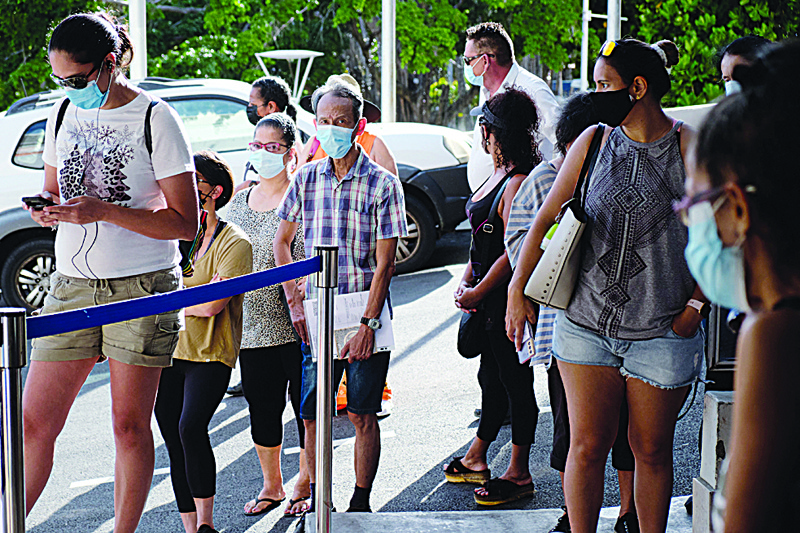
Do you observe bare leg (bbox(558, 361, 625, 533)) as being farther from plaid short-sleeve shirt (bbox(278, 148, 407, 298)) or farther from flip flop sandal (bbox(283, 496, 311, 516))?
flip flop sandal (bbox(283, 496, 311, 516))

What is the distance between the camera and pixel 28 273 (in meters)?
8.11

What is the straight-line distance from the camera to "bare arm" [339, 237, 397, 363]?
3.84 meters

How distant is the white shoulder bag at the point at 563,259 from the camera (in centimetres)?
301

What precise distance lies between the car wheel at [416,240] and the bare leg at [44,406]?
612 centimetres

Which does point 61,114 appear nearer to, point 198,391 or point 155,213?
point 155,213

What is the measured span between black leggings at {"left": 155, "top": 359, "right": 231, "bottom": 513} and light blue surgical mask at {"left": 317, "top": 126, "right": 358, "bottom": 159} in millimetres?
1025

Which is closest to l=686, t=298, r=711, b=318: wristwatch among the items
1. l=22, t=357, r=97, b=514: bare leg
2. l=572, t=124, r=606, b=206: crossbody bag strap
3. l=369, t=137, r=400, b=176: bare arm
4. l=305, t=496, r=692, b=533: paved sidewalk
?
l=572, t=124, r=606, b=206: crossbody bag strap

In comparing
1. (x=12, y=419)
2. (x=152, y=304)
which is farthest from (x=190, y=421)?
(x=12, y=419)

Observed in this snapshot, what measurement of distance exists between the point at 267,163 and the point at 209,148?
4.15m

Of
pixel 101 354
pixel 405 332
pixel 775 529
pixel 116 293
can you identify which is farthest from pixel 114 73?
pixel 405 332

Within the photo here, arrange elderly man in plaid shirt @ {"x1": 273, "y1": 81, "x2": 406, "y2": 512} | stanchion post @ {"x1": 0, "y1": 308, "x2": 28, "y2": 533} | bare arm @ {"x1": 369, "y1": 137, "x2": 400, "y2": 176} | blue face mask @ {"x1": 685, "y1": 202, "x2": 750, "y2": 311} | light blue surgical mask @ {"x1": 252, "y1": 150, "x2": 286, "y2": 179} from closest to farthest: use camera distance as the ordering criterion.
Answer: blue face mask @ {"x1": 685, "y1": 202, "x2": 750, "y2": 311} < stanchion post @ {"x1": 0, "y1": 308, "x2": 28, "y2": 533} < elderly man in plaid shirt @ {"x1": 273, "y1": 81, "x2": 406, "y2": 512} < light blue surgical mask @ {"x1": 252, "y1": 150, "x2": 286, "y2": 179} < bare arm @ {"x1": 369, "y1": 137, "x2": 400, "y2": 176}

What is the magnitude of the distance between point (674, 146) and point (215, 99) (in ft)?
21.2

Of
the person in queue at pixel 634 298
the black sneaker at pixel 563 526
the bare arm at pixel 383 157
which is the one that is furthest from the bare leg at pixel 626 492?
the bare arm at pixel 383 157

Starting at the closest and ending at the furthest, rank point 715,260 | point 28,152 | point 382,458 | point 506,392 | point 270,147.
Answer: point 715,260 → point 506,392 → point 270,147 → point 382,458 → point 28,152
